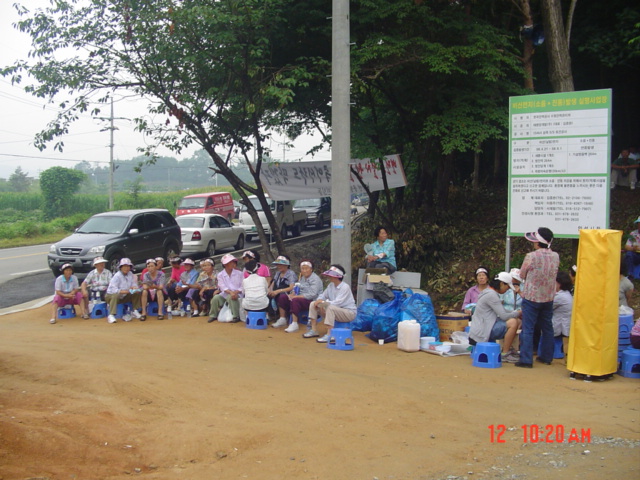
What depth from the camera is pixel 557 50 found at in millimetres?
11898

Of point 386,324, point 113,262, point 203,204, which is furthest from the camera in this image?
point 203,204

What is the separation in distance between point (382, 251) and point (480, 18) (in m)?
7.21

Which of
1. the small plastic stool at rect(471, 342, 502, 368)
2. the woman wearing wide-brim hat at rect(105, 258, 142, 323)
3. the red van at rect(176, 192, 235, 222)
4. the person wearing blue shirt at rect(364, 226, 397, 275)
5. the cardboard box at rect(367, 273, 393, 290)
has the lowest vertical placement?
the small plastic stool at rect(471, 342, 502, 368)

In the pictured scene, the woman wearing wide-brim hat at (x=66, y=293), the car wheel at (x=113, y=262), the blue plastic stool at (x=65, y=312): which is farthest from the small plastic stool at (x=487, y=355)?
the car wheel at (x=113, y=262)

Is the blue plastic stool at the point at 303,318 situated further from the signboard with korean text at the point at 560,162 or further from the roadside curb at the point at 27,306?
the roadside curb at the point at 27,306

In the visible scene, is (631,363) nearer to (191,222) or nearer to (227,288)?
(227,288)

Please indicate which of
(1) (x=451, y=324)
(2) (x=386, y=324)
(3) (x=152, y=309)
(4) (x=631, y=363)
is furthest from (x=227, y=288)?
(4) (x=631, y=363)

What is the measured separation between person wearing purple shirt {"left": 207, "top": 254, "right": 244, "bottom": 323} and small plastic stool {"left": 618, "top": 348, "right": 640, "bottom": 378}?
6662 mm

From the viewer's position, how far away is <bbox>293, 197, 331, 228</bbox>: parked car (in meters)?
30.4

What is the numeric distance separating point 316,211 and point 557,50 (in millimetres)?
19540

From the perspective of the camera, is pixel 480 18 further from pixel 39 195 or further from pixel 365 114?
pixel 39 195

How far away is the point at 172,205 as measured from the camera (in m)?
55.2

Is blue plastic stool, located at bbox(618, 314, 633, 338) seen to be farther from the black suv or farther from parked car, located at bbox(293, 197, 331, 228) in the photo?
parked car, located at bbox(293, 197, 331, 228)
